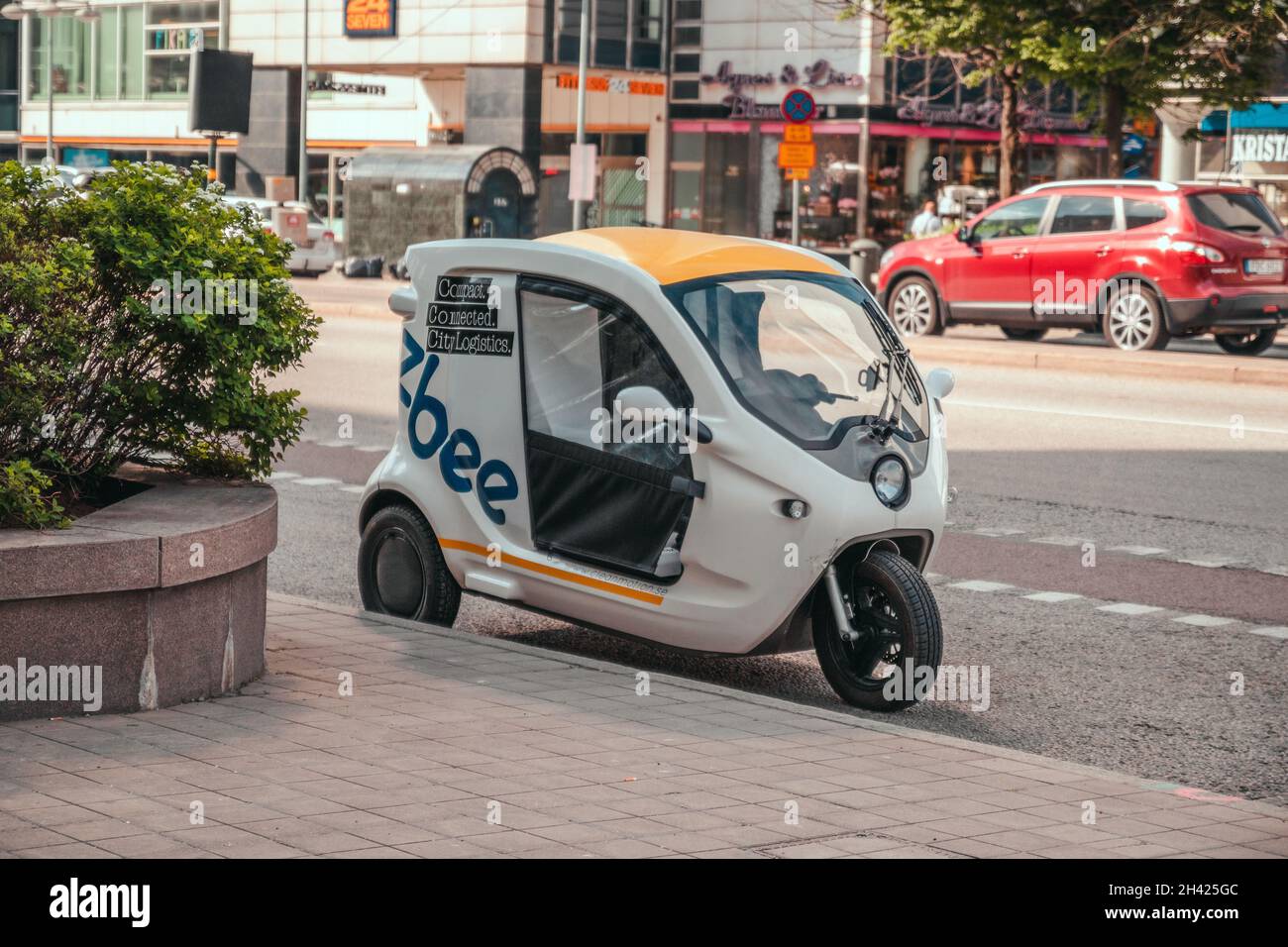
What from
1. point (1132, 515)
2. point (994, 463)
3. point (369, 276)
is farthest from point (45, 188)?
point (369, 276)

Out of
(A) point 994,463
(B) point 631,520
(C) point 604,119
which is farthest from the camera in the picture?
(C) point 604,119

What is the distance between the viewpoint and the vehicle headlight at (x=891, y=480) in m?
6.75

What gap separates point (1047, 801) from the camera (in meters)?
5.27

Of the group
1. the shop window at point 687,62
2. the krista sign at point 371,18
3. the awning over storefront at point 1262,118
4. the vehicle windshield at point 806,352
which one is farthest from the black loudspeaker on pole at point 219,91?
the shop window at point 687,62

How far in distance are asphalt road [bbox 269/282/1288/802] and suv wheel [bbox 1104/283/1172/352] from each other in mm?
4164

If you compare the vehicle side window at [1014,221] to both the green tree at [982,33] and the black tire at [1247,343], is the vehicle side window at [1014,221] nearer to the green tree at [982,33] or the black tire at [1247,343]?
the black tire at [1247,343]

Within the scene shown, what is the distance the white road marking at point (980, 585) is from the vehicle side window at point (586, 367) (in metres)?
2.81

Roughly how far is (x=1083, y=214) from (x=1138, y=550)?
40.1 feet

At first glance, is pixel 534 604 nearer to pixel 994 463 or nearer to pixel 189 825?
pixel 189 825

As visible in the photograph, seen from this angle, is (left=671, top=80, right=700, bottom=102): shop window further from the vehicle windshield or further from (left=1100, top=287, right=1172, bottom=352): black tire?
the vehicle windshield

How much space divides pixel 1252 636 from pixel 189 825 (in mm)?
5129

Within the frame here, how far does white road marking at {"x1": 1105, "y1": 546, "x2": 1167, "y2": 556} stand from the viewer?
33.0 ft

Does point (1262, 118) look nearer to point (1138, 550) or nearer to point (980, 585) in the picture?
point (1138, 550)
